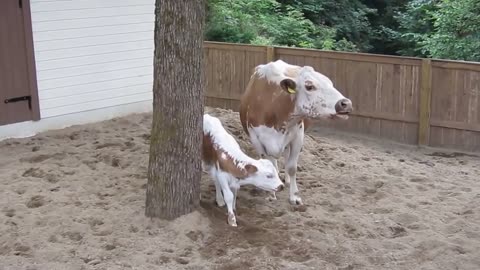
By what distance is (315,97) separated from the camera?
21.2 ft

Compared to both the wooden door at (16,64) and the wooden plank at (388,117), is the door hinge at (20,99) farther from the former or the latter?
the wooden plank at (388,117)

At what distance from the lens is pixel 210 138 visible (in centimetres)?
652

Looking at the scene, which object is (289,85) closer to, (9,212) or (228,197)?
(228,197)

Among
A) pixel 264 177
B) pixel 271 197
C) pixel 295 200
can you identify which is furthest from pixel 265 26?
pixel 264 177

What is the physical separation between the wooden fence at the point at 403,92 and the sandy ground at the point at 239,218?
1.08 meters

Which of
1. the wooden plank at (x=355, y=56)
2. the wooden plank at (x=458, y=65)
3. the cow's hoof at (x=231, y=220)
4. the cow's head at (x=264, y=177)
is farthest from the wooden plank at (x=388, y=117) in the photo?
the cow's hoof at (x=231, y=220)

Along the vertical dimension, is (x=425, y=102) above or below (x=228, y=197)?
above

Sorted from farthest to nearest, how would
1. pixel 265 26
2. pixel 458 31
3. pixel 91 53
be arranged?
1. pixel 265 26
2. pixel 458 31
3. pixel 91 53

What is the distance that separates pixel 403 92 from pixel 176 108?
204 inches

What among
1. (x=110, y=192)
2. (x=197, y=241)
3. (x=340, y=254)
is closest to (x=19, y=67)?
(x=110, y=192)

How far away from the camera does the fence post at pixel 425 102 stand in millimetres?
9867

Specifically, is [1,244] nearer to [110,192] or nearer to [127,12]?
[110,192]

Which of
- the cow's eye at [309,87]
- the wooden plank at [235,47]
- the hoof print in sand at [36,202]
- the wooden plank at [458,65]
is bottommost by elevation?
the hoof print in sand at [36,202]

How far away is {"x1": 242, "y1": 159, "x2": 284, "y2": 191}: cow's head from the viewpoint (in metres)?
6.00
